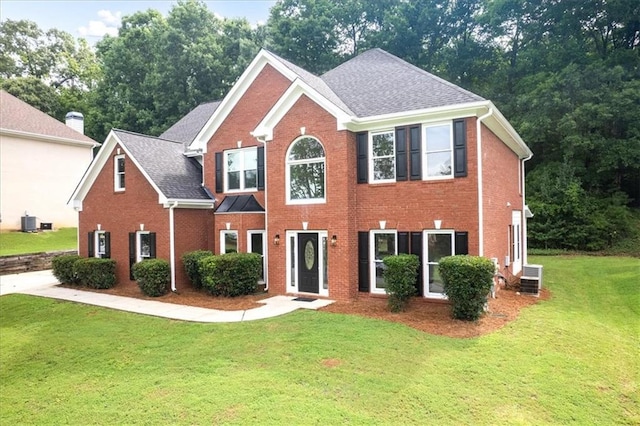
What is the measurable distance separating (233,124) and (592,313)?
43.7ft

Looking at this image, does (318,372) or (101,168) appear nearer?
(318,372)

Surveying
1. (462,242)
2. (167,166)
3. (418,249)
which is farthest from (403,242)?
(167,166)

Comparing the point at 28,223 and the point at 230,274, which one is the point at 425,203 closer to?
the point at 230,274

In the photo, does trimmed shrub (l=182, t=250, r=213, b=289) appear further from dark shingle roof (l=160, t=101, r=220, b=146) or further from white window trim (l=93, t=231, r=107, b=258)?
dark shingle roof (l=160, t=101, r=220, b=146)

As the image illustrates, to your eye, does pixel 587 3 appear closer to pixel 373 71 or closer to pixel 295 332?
pixel 373 71

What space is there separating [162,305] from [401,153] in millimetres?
8657

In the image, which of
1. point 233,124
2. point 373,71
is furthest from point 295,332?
point 373,71

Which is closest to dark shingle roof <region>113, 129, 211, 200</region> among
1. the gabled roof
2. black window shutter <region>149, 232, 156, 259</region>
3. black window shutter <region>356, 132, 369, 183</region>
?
black window shutter <region>149, 232, 156, 259</region>

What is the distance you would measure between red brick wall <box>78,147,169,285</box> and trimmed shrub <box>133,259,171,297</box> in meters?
0.76

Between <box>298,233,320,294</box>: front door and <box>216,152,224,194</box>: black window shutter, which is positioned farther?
<box>216,152,224,194</box>: black window shutter

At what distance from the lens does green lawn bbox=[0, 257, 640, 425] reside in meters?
5.74

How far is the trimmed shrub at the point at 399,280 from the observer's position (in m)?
10.6

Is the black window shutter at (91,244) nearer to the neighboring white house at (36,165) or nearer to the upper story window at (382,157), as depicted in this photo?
the upper story window at (382,157)

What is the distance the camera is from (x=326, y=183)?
12.5 meters
